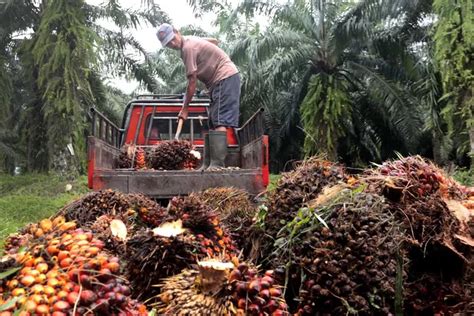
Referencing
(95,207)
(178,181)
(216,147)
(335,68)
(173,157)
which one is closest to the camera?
(95,207)

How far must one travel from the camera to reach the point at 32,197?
11.4 meters

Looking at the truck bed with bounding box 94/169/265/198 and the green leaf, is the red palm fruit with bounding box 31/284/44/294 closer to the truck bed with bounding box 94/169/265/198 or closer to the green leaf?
the green leaf

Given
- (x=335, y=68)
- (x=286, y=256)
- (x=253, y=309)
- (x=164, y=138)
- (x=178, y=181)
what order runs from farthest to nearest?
(x=335, y=68)
(x=164, y=138)
(x=178, y=181)
(x=286, y=256)
(x=253, y=309)

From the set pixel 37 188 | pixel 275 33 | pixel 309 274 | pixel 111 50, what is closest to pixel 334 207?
pixel 309 274

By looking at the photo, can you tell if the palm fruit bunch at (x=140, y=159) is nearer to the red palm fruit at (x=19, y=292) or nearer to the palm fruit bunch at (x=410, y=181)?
the palm fruit bunch at (x=410, y=181)

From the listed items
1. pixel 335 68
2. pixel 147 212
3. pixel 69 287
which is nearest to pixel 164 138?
A: pixel 147 212

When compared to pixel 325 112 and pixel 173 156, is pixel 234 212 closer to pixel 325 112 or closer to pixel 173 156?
pixel 173 156

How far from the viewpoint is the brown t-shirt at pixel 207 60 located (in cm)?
556

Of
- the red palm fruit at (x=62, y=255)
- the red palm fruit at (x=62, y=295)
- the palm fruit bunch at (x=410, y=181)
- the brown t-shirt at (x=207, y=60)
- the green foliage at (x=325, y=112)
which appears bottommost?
the red palm fruit at (x=62, y=295)

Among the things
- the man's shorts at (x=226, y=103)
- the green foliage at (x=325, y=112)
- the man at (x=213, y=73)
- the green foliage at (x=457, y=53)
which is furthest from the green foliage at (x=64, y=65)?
the man's shorts at (x=226, y=103)

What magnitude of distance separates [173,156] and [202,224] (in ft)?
11.5

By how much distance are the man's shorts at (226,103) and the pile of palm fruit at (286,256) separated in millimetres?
3011

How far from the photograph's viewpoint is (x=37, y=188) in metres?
13.2

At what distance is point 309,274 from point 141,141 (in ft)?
18.1
